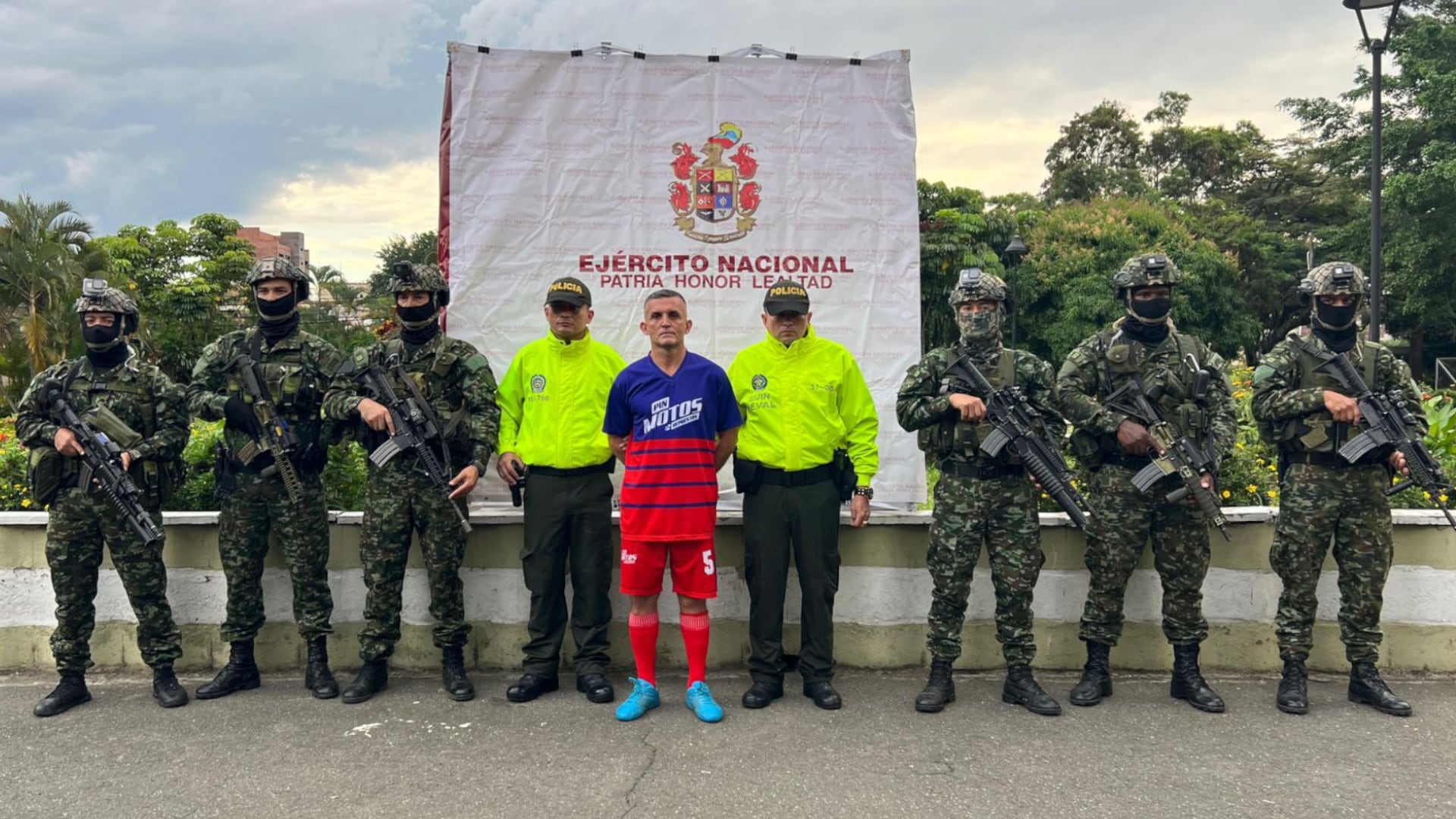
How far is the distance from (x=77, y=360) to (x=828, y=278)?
4232 mm

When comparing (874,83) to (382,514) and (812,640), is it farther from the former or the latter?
(382,514)

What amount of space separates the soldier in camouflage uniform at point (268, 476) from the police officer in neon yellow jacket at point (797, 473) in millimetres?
2238

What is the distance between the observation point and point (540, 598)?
468 centimetres

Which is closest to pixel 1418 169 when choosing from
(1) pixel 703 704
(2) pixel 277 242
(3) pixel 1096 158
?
(3) pixel 1096 158

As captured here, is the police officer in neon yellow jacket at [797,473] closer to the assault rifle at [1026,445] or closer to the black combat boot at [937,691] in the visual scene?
the black combat boot at [937,691]

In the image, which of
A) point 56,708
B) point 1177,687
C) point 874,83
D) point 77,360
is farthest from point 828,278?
point 56,708

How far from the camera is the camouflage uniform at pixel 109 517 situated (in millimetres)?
4520

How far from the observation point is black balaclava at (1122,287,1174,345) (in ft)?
15.0

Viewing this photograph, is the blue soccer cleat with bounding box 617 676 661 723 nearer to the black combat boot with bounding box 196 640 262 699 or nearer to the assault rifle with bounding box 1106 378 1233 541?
the black combat boot with bounding box 196 640 262 699

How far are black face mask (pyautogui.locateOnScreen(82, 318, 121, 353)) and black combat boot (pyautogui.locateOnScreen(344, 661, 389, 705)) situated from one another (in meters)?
2.13

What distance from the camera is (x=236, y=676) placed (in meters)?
4.73

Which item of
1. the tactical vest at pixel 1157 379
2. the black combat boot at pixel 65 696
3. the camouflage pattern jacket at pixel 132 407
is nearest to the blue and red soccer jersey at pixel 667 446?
the tactical vest at pixel 1157 379

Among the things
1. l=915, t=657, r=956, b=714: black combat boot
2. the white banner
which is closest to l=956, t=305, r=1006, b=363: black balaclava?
the white banner

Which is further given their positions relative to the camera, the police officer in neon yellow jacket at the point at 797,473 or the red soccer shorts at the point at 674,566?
the police officer in neon yellow jacket at the point at 797,473
